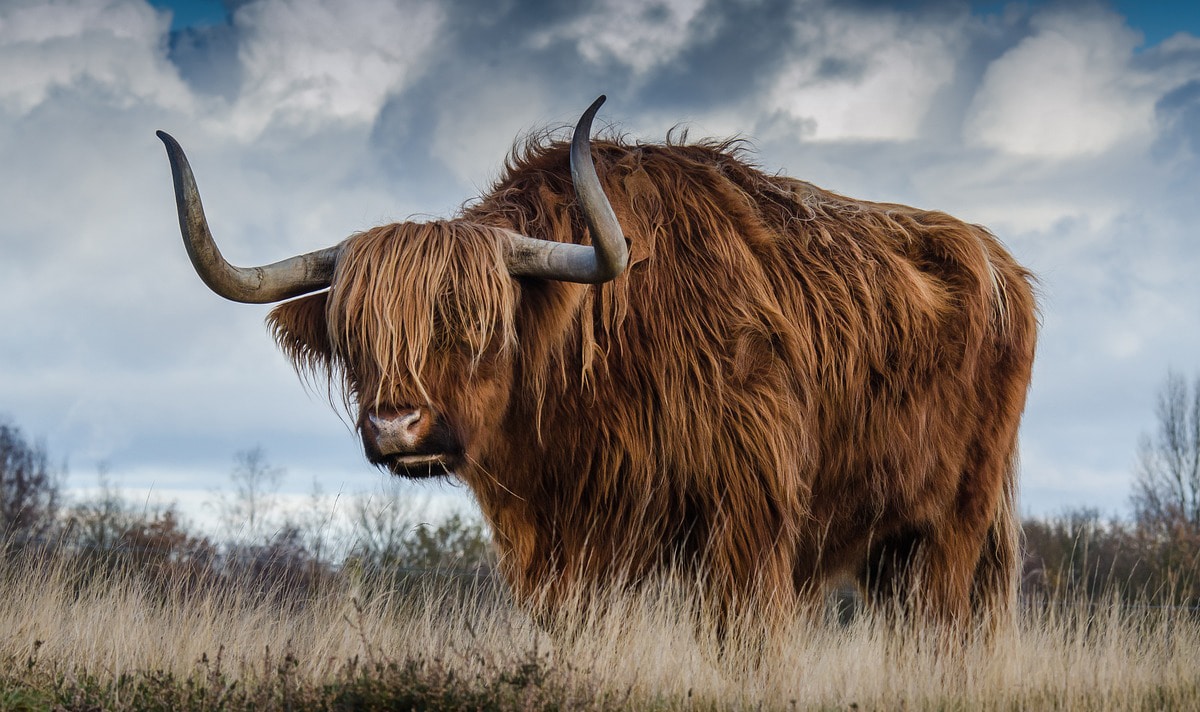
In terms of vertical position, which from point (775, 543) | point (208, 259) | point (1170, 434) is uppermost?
point (1170, 434)

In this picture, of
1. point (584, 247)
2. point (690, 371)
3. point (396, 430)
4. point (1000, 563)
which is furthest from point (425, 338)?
point (1000, 563)

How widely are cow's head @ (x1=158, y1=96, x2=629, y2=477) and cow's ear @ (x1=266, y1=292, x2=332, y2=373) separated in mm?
158

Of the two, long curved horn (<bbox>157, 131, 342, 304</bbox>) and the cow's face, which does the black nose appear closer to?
the cow's face

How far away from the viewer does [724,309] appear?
4887 mm

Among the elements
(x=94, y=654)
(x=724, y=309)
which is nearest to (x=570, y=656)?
(x=724, y=309)

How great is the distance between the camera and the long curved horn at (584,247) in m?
4.32

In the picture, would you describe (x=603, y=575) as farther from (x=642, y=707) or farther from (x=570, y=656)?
(x=642, y=707)

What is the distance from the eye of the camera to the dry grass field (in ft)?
12.2

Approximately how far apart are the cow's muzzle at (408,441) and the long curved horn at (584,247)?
2.55ft

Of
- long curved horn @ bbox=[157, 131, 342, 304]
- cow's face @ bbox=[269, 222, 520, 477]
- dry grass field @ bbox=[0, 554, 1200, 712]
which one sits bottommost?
dry grass field @ bbox=[0, 554, 1200, 712]

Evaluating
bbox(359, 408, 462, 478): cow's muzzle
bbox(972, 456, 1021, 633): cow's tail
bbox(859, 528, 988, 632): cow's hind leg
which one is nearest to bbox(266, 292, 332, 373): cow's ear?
bbox(359, 408, 462, 478): cow's muzzle

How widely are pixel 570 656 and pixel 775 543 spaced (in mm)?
1034

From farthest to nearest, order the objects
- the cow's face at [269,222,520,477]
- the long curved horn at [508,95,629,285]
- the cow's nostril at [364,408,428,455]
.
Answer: the long curved horn at [508,95,629,285]
the cow's face at [269,222,520,477]
the cow's nostril at [364,408,428,455]

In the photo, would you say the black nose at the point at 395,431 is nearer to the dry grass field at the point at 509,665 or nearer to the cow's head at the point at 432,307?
the cow's head at the point at 432,307
